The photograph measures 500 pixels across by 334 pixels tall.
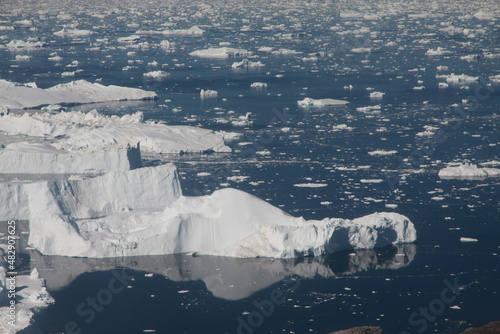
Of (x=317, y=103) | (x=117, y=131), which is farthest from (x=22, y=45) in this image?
(x=117, y=131)

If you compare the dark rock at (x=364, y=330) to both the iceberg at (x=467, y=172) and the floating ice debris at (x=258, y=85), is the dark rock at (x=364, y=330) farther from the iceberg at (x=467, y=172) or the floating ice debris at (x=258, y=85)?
the floating ice debris at (x=258, y=85)

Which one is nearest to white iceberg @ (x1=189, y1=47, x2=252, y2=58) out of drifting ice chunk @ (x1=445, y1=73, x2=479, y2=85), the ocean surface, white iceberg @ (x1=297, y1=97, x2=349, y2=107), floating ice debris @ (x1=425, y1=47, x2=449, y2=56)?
the ocean surface

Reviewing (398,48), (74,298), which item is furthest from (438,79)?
(74,298)

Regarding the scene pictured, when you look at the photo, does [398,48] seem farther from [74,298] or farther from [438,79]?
[74,298]

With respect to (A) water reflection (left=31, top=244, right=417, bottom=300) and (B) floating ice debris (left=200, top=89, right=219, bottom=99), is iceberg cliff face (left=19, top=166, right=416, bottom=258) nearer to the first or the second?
(A) water reflection (left=31, top=244, right=417, bottom=300)

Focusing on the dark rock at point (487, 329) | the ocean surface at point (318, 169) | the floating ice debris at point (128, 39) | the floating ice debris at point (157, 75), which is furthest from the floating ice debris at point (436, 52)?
the dark rock at point (487, 329)
